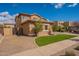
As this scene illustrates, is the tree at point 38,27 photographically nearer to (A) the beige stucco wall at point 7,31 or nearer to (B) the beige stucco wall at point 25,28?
(B) the beige stucco wall at point 25,28

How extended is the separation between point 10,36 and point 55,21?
4571 mm

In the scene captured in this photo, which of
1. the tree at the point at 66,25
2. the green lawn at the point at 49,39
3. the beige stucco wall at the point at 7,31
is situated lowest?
the green lawn at the point at 49,39

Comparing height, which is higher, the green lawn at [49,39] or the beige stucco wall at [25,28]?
the beige stucco wall at [25,28]

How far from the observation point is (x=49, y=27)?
1393 cm

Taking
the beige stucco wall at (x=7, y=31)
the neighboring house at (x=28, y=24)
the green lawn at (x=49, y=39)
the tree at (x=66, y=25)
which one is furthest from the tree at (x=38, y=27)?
the tree at (x=66, y=25)

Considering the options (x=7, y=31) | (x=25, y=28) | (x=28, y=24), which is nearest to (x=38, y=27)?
(x=28, y=24)

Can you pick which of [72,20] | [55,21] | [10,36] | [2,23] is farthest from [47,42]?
[2,23]

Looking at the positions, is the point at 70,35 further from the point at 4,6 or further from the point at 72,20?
the point at 4,6

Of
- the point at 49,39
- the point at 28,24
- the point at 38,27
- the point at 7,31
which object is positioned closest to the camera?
the point at 49,39

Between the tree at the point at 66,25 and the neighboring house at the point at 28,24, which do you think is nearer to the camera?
the tree at the point at 66,25

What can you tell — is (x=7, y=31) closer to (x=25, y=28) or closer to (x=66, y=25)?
(x=25, y=28)

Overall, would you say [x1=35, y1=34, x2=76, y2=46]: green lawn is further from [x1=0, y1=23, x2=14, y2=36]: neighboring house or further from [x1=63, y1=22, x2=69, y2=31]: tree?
[x1=0, y1=23, x2=14, y2=36]: neighboring house

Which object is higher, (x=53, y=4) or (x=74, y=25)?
(x=53, y=4)

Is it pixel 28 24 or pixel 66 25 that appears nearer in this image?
pixel 66 25
